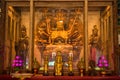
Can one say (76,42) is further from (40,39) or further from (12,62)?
(12,62)

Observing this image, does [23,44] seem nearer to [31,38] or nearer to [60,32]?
[31,38]

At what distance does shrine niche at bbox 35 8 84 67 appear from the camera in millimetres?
5359

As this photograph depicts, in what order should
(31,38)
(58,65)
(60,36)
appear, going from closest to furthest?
(58,65)
(31,38)
(60,36)

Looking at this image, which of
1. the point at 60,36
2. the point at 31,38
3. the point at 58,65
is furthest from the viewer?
the point at 60,36

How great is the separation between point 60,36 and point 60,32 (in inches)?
3.3

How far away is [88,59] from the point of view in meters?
A: 5.18

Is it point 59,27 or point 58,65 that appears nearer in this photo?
point 58,65

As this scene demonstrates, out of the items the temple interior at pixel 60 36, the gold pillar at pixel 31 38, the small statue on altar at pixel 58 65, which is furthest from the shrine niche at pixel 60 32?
the small statue on altar at pixel 58 65

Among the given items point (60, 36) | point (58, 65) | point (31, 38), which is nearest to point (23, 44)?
point (31, 38)

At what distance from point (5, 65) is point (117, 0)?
2468mm

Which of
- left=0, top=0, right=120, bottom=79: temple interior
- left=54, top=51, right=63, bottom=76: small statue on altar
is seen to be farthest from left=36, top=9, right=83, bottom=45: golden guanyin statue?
left=54, top=51, right=63, bottom=76: small statue on altar

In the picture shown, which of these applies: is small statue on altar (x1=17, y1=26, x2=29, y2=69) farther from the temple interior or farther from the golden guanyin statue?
the golden guanyin statue

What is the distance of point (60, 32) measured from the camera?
17.8 ft

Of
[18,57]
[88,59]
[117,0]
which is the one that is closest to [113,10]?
[117,0]
